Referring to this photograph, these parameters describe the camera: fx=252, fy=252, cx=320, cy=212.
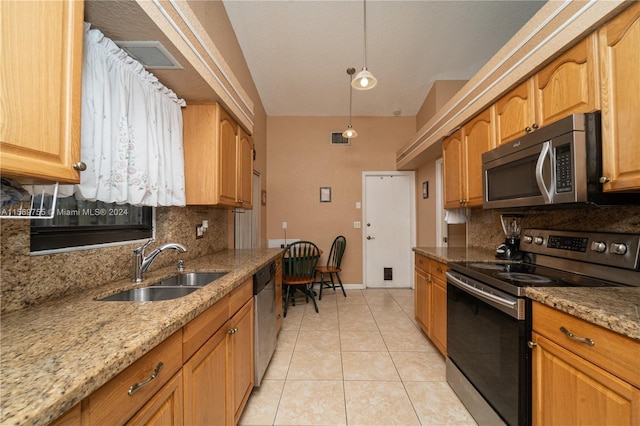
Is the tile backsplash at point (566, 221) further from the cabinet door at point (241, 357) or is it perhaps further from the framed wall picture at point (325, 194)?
the framed wall picture at point (325, 194)

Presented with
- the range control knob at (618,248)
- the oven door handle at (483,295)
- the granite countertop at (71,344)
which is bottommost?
the oven door handle at (483,295)

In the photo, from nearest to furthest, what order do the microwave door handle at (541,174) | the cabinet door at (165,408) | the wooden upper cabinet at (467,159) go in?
the cabinet door at (165,408), the microwave door handle at (541,174), the wooden upper cabinet at (467,159)

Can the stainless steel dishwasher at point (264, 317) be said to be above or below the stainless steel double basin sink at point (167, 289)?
below

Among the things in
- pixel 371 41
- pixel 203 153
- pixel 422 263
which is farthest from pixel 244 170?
pixel 371 41

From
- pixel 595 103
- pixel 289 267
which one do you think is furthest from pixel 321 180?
pixel 595 103

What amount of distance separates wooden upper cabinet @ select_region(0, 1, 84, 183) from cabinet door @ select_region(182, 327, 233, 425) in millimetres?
772

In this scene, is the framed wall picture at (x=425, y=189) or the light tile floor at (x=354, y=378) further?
the framed wall picture at (x=425, y=189)

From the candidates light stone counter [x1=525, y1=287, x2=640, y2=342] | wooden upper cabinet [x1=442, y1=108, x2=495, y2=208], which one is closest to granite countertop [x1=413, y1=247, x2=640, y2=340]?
light stone counter [x1=525, y1=287, x2=640, y2=342]

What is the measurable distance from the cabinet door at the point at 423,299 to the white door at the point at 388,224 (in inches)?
67.9

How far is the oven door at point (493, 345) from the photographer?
3.78ft

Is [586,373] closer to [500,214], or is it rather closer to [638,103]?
[638,103]

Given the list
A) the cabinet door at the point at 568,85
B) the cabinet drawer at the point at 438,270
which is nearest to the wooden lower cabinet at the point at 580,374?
the cabinet drawer at the point at 438,270

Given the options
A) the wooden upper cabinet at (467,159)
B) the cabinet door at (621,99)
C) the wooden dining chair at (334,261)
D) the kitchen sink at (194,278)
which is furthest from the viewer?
the wooden dining chair at (334,261)

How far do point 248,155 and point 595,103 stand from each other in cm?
245
